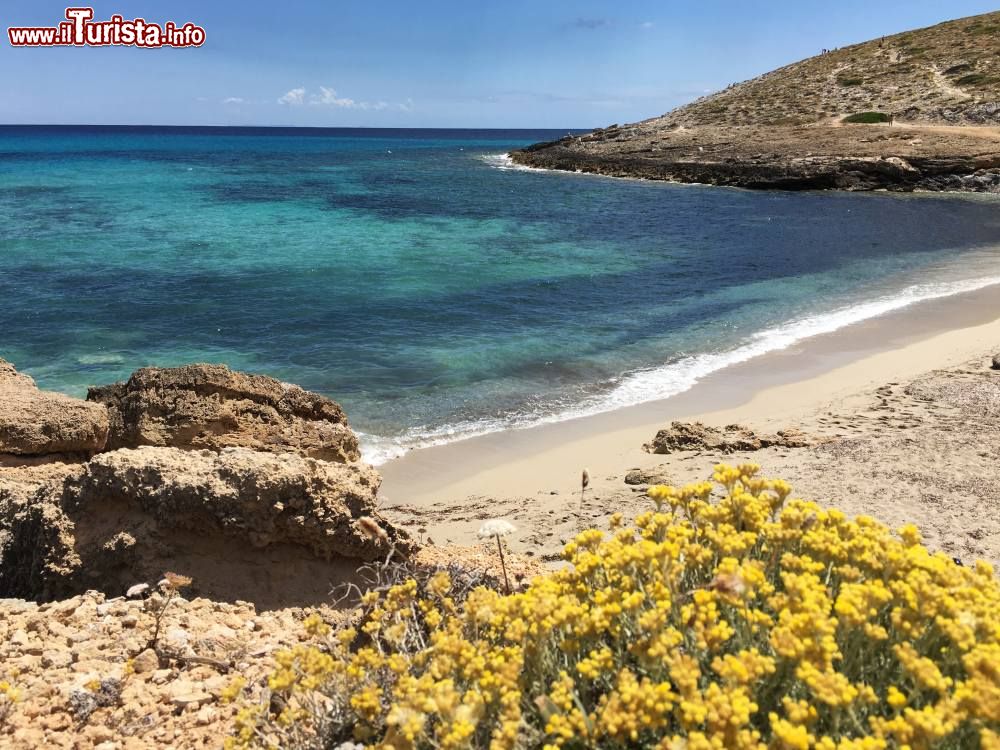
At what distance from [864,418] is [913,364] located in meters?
3.19

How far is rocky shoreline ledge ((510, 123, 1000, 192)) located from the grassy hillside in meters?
3.13

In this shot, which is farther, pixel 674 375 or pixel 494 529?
pixel 674 375

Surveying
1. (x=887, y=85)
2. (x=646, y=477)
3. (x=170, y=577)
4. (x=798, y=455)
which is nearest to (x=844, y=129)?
(x=887, y=85)

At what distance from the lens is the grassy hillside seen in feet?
157

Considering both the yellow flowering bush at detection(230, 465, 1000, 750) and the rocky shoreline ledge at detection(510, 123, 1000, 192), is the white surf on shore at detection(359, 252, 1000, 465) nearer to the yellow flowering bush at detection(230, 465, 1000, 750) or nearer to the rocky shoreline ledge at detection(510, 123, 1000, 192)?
the yellow flowering bush at detection(230, 465, 1000, 750)

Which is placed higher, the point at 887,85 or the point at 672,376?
the point at 887,85

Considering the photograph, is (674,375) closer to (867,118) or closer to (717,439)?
(717,439)

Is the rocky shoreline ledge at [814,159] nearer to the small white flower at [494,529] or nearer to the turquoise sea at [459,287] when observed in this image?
the turquoise sea at [459,287]

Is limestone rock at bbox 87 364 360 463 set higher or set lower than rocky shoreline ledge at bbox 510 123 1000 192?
lower

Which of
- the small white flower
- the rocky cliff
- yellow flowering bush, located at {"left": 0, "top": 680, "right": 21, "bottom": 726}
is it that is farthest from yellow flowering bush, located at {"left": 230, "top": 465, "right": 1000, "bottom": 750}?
the small white flower

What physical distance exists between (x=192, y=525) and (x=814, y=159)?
43.2 metres

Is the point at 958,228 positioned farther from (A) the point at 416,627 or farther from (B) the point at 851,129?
(A) the point at 416,627

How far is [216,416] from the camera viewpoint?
232 inches

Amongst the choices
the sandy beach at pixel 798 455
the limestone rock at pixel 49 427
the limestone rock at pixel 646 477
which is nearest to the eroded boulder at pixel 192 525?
→ the limestone rock at pixel 49 427
